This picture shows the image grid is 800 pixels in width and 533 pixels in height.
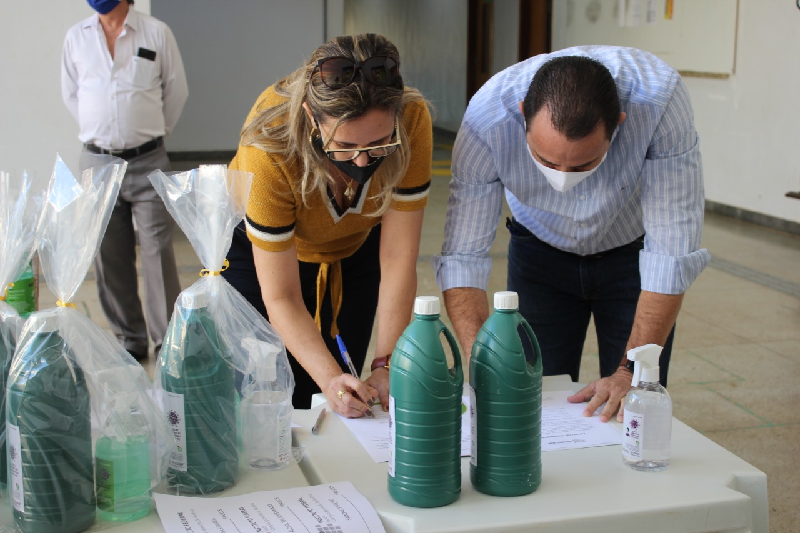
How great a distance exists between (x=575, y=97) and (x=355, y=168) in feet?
1.28

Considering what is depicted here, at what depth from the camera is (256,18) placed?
28.5 feet

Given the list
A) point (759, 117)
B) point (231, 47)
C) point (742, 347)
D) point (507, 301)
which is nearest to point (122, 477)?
point (507, 301)

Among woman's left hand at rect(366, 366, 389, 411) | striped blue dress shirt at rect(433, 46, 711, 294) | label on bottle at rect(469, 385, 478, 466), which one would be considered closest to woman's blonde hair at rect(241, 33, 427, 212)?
striped blue dress shirt at rect(433, 46, 711, 294)


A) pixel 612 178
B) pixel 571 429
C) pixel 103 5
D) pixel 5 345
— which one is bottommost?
pixel 571 429

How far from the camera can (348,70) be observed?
1.37 meters

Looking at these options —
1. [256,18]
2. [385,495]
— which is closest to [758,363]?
[385,495]

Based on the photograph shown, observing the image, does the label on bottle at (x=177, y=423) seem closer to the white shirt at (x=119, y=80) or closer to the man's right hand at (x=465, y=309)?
the man's right hand at (x=465, y=309)

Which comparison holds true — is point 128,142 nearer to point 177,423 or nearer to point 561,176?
point 561,176

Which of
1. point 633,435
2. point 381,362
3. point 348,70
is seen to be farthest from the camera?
point 381,362

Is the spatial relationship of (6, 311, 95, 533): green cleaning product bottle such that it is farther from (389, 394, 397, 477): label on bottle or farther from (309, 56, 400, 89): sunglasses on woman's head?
(309, 56, 400, 89): sunglasses on woman's head

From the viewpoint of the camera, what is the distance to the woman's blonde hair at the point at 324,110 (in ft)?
4.47

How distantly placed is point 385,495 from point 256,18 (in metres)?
8.19

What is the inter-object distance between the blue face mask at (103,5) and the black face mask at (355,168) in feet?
7.63

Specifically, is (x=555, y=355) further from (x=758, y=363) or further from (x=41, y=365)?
(x=758, y=363)
